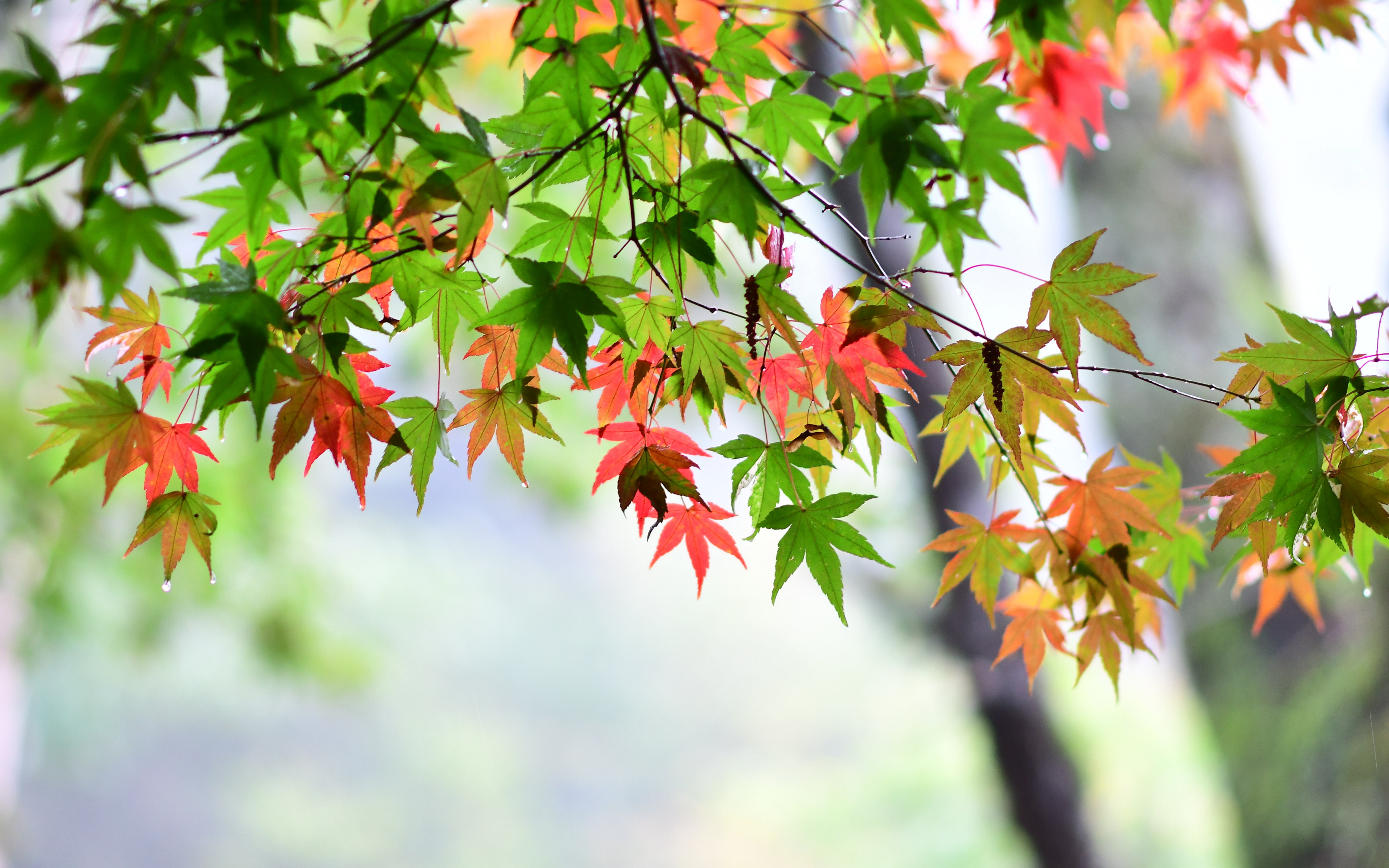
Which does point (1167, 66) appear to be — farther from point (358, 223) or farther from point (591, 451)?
A: point (591, 451)

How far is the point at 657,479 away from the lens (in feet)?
2.29

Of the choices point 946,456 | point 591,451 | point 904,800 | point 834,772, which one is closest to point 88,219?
point 946,456

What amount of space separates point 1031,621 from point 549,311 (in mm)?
690

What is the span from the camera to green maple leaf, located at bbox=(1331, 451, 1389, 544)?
2.30ft

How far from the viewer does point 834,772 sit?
711 centimetres

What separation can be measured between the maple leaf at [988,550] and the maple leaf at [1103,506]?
4 centimetres

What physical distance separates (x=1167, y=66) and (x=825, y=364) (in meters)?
1.47

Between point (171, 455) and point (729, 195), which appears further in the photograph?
point (171, 455)

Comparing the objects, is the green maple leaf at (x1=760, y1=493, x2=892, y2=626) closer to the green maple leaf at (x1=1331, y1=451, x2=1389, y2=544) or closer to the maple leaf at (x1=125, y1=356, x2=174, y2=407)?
the green maple leaf at (x1=1331, y1=451, x2=1389, y2=544)

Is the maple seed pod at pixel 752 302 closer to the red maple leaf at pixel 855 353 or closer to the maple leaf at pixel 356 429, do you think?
the red maple leaf at pixel 855 353

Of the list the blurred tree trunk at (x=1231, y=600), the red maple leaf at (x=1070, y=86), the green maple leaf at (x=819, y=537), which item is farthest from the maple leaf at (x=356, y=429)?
the blurred tree trunk at (x=1231, y=600)

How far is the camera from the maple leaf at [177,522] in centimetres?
74

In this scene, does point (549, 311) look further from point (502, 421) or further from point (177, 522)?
point (177, 522)

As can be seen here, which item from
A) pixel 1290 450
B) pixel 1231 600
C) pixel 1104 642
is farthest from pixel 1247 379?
pixel 1231 600
